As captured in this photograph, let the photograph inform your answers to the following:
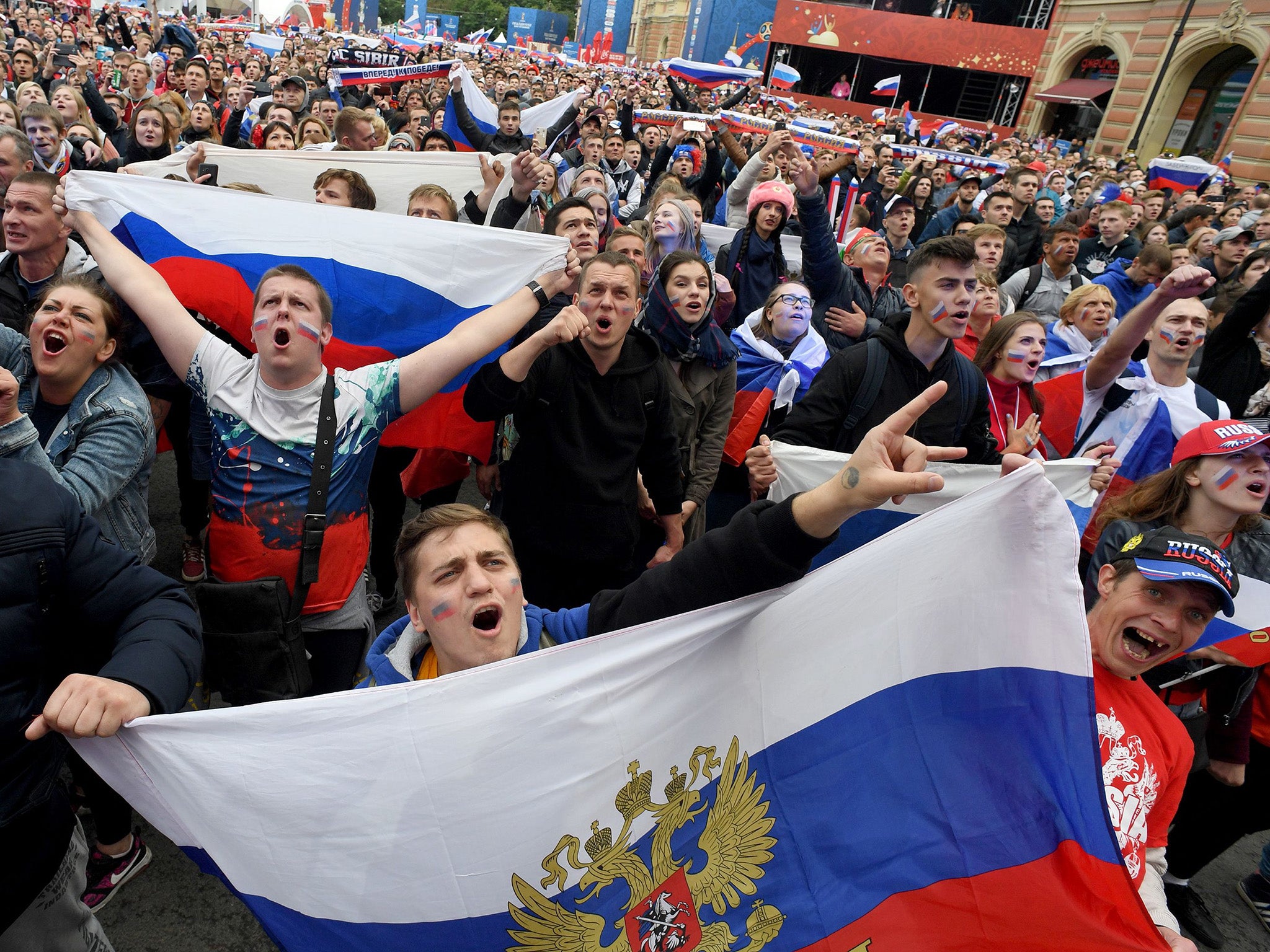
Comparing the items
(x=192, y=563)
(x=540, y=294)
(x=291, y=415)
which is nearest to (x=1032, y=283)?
(x=540, y=294)

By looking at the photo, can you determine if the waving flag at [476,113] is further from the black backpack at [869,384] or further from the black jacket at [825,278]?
the black backpack at [869,384]

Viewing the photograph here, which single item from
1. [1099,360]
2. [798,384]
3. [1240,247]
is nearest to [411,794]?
[798,384]

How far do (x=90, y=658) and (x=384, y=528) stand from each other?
2351 mm

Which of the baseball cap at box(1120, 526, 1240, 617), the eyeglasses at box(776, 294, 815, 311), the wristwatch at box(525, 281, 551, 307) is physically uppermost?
the wristwatch at box(525, 281, 551, 307)

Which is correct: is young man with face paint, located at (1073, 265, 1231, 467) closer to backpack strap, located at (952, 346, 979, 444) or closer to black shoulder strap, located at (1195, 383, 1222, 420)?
black shoulder strap, located at (1195, 383, 1222, 420)

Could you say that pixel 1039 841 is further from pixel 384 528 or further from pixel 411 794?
pixel 384 528

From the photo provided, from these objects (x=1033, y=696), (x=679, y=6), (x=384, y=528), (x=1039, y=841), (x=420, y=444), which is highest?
(x=679, y=6)

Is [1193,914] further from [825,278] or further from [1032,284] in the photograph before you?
[1032,284]

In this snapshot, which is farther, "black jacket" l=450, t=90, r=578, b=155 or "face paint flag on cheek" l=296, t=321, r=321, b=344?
"black jacket" l=450, t=90, r=578, b=155

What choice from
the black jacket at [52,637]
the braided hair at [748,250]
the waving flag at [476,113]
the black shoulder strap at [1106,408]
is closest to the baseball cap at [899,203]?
the braided hair at [748,250]

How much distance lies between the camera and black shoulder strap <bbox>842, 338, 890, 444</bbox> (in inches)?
116

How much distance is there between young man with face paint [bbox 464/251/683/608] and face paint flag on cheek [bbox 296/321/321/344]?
1.78 ft

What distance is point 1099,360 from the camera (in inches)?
151

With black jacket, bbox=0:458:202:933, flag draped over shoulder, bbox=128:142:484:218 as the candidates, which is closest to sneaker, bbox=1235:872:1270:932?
black jacket, bbox=0:458:202:933
